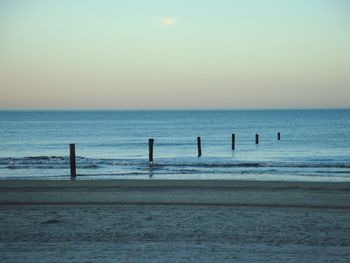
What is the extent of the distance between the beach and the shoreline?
0.03 metres

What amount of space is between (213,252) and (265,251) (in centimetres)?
85

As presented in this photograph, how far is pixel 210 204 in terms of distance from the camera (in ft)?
40.9

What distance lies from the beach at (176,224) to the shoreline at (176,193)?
30 millimetres

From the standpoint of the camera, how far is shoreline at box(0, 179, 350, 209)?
12883 mm

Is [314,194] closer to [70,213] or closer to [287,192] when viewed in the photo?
[287,192]

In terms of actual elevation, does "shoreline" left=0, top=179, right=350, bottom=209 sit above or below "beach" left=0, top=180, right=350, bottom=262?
below

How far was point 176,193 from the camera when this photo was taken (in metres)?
14.8

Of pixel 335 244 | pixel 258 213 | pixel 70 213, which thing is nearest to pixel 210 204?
pixel 258 213

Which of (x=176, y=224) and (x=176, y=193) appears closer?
(x=176, y=224)

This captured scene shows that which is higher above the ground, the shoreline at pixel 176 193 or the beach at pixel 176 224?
the beach at pixel 176 224

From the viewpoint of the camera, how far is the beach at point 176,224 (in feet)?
24.3

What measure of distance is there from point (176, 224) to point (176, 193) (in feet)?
16.9

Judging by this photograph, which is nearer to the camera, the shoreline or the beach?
the beach

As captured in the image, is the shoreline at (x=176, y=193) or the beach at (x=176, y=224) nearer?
the beach at (x=176, y=224)
